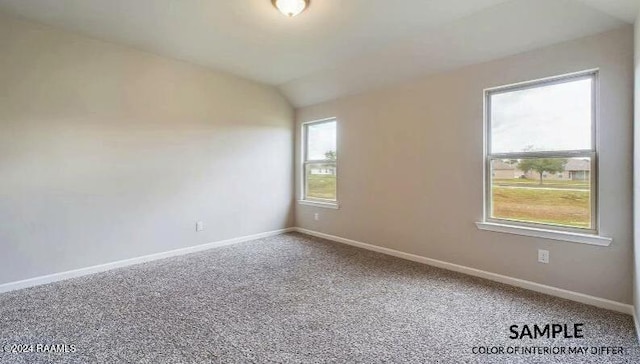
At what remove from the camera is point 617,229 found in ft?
7.75

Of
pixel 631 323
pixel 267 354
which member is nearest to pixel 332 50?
pixel 267 354

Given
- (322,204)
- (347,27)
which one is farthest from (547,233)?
(322,204)

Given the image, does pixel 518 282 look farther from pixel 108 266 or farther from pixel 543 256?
pixel 108 266

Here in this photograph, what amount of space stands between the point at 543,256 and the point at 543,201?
20.1 inches

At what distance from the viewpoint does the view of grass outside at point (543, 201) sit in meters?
2.59

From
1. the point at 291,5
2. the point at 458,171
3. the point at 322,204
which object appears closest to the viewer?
the point at 291,5

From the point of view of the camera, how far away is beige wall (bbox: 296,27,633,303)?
2.36 metres

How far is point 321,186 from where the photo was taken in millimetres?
5016

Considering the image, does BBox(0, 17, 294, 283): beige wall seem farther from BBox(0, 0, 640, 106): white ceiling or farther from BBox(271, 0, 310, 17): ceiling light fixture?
BBox(271, 0, 310, 17): ceiling light fixture

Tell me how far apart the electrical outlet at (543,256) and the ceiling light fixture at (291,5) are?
10.0 feet

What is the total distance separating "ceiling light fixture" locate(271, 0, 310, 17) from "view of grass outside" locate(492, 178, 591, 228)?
2543mm

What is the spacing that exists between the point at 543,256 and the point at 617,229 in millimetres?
566

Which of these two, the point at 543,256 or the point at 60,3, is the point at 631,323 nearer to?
the point at 543,256

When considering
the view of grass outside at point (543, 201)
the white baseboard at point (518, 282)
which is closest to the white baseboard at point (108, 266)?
the white baseboard at point (518, 282)
